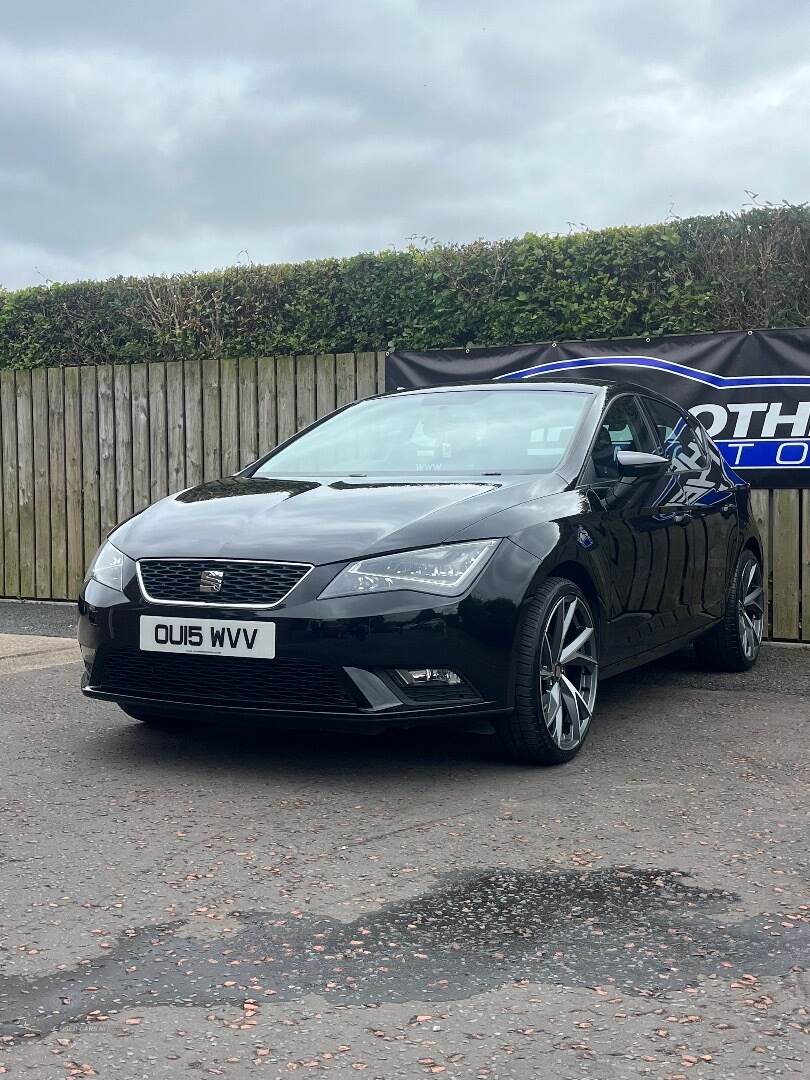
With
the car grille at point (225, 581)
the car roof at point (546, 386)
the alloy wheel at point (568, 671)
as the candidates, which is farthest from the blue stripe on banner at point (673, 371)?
the car grille at point (225, 581)

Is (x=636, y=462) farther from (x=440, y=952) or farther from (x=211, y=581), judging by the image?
(x=440, y=952)

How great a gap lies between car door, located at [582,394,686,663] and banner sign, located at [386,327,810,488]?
6.84 ft

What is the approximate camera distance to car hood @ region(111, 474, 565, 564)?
15.3 feet

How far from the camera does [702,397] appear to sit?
8719mm

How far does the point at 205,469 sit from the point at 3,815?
21.0ft

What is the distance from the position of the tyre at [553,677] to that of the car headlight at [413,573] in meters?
0.33

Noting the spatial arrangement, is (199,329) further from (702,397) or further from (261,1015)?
(261,1015)

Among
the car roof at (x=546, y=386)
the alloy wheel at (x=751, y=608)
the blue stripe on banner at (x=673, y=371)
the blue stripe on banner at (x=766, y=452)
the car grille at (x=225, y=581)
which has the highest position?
the blue stripe on banner at (x=673, y=371)

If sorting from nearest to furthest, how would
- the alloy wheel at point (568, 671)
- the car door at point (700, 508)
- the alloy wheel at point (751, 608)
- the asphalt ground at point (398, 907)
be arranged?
the asphalt ground at point (398, 907) → the alloy wheel at point (568, 671) → the car door at point (700, 508) → the alloy wheel at point (751, 608)

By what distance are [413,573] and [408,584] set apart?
0.16 ft

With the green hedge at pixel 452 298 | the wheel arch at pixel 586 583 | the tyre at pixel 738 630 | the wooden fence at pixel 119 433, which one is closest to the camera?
the wheel arch at pixel 586 583

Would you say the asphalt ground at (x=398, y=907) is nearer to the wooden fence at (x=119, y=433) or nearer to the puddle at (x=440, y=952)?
the puddle at (x=440, y=952)

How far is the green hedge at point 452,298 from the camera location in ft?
28.9

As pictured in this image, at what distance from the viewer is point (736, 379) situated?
8570mm
